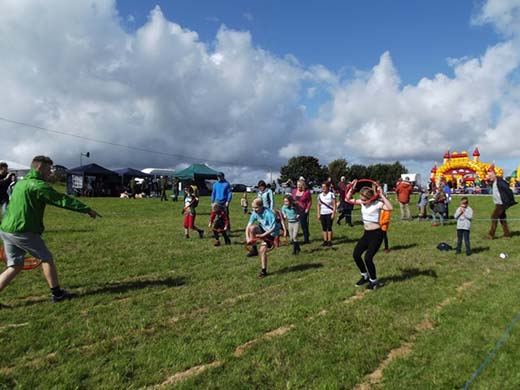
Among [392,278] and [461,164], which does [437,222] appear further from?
[461,164]

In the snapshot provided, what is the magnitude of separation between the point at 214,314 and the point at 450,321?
317 centimetres

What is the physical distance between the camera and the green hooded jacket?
491 centimetres

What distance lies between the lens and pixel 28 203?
16.3ft

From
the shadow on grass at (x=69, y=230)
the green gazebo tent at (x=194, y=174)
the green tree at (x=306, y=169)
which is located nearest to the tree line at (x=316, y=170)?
the green tree at (x=306, y=169)

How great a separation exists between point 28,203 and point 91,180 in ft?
101

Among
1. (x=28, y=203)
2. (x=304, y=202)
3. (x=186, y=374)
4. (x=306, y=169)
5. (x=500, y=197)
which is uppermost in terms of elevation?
(x=306, y=169)

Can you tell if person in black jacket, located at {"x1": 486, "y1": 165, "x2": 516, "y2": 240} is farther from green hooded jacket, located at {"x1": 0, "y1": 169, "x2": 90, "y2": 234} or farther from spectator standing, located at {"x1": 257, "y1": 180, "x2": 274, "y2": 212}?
green hooded jacket, located at {"x1": 0, "y1": 169, "x2": 90, "y2": 234}

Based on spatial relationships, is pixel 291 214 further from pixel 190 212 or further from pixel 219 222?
pixel 190 212

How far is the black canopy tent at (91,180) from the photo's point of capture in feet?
105

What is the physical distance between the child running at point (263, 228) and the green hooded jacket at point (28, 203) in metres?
3.28

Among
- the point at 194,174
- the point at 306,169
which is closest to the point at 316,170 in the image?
the point at 306,169

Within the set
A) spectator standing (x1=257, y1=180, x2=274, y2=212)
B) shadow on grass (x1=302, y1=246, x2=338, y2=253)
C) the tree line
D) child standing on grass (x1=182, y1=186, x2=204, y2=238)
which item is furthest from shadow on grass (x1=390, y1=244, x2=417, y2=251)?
the tree line

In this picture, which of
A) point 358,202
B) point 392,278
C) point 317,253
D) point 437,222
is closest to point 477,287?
point 392,278

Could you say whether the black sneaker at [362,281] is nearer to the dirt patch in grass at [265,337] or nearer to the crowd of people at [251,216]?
the crowd of people at [251,216]
